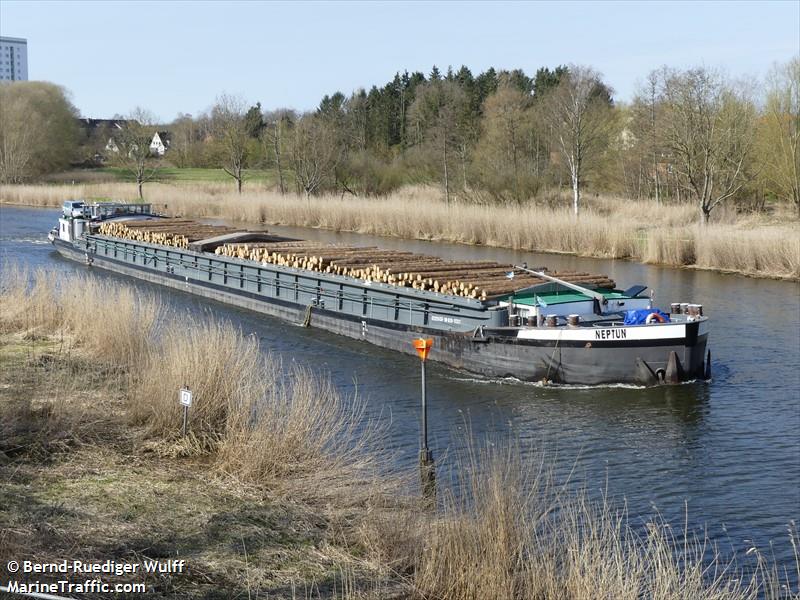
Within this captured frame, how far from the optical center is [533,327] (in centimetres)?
1666

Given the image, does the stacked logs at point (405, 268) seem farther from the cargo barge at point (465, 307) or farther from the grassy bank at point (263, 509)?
the grassy bank at point (263, 509)

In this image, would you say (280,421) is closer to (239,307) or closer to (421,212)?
(239,307)

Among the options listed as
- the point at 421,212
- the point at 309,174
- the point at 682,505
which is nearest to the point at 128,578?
the point at 682,505

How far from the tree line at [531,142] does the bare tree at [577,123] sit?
103 millimetres

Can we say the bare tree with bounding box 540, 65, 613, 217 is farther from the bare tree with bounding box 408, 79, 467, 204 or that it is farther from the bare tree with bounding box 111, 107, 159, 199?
the bare tree with bounding box 111, 107, 159, 199

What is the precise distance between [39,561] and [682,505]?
737 centimetres

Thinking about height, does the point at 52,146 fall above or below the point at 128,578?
above

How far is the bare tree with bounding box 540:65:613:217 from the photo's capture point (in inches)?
1790

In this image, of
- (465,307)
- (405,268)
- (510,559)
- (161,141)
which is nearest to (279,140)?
(405,268)

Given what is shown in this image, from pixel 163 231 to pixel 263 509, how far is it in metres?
24.6

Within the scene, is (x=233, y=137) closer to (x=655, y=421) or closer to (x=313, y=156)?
(x=313, y=156)

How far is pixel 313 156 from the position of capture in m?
57.6

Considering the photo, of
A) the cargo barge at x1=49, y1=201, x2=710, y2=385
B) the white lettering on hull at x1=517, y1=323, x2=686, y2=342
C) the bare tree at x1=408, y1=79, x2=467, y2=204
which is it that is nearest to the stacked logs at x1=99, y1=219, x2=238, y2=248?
the cargo barge at x1=49, y1=201, x2=710, y2=385

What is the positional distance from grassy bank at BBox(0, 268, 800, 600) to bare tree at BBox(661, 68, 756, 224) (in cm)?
2908
